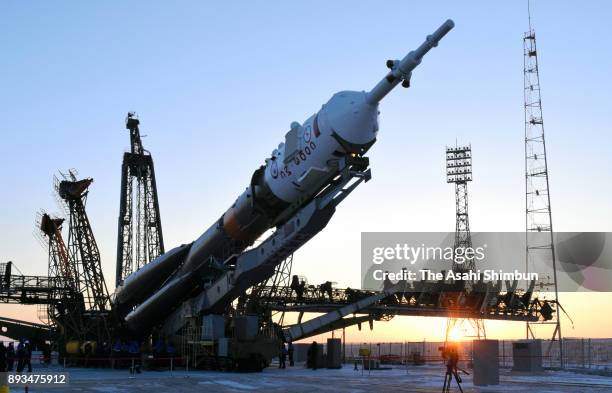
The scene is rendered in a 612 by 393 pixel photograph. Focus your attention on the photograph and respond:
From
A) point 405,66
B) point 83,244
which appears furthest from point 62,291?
point 405,66

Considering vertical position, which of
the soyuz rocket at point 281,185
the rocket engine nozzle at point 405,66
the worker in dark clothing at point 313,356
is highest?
the rocket engine nozzle at point 405,66

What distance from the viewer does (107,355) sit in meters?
36.5

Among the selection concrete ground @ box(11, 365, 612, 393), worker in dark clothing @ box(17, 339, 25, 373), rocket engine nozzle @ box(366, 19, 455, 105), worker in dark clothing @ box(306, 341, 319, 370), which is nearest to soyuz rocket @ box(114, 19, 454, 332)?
rocket engine nozzle @ box(366, 19, 455, 105)

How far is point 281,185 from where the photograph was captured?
79.8ft

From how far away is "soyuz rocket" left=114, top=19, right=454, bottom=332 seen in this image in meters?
21.9

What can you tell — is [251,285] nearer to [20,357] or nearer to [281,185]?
[281,185]

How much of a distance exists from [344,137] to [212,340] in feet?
37.7

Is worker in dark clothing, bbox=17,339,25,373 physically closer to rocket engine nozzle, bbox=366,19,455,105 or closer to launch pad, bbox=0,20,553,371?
launch pad, bbox=0,20,553,371

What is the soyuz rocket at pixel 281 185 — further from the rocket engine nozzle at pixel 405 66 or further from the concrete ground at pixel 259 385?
the concrete ground at pixel 259 385

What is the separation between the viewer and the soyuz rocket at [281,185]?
21859 millimetres

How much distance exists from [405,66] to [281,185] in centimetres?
612

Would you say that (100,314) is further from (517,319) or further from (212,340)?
(517,319)

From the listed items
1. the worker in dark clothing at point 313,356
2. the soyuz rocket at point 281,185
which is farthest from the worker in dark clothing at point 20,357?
the worker in dark clothing at point 313,356

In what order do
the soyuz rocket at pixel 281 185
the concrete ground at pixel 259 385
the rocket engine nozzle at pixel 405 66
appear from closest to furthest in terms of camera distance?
the rocket engine nozzle at pixel 405 66 → the concrete ground at pixel 259 385 → the soyuz rocket at pixel 281 185
